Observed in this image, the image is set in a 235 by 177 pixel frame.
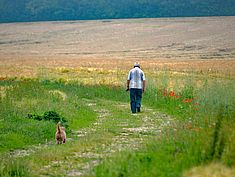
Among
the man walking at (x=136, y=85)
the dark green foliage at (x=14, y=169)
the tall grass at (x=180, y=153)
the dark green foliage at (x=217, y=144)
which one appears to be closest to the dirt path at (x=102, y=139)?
the dark green foliage at (x=14, y=169)

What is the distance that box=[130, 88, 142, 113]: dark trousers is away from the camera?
2269cm

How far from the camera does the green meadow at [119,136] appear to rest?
9891mm

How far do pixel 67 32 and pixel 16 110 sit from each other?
13065cm

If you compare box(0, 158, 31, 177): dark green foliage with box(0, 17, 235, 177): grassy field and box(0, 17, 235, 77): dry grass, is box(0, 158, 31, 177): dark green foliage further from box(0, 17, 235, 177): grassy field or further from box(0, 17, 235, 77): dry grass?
box(0, 17, 235, 77): dry grass

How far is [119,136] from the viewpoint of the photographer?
16.0 m

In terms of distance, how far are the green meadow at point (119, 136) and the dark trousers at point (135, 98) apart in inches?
16.2

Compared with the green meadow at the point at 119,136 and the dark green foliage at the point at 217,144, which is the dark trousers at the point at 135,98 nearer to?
the green meadow at the point at 119,136

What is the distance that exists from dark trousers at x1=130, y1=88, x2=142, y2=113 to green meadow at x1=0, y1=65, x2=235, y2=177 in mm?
411

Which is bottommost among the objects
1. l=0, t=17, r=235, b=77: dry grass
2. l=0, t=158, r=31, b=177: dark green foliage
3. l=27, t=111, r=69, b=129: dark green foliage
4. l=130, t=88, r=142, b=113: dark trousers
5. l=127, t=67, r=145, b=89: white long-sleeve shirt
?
l=0, t=158, r=31, b=177: dark green foliage

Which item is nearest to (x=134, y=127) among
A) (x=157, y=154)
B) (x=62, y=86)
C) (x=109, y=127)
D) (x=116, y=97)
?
(x=109, y=127)

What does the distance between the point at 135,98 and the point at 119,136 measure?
23.0ft

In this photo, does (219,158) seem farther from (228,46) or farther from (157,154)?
(228,46)

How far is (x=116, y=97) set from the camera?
29.5 meters

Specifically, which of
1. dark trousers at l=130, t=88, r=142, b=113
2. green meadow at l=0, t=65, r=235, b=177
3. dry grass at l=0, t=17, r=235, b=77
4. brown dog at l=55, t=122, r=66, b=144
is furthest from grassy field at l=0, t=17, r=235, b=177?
dry grass at l=0, t=17, r=235, b=77
